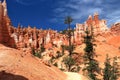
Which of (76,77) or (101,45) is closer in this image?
(76,77)

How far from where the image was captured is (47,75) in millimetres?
30375

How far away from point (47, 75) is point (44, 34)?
423 feet

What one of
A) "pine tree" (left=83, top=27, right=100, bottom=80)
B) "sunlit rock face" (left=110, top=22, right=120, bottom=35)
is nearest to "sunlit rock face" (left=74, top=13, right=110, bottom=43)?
"sunlit rock face" (left=110, top=22, right=120, bottom=35)

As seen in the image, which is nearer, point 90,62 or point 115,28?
point 90,62

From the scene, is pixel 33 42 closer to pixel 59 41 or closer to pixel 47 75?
pixel 59 41

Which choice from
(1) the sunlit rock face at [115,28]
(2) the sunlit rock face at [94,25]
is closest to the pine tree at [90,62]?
(1) the sunlit rock face at [115,28]

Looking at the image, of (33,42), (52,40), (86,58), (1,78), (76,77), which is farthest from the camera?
(33,42)

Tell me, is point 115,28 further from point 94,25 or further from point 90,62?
point 90,62

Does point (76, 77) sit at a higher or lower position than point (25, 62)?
lower

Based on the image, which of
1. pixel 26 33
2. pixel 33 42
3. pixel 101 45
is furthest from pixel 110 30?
pixel 26 33

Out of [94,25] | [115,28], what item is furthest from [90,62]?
[94,25]

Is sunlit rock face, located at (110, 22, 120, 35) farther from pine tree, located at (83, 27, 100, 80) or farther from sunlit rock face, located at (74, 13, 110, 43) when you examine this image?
pine tree, located at (83, 27, 100, 80)

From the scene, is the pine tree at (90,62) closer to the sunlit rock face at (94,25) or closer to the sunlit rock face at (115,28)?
the sunlit rock face at (115,28)

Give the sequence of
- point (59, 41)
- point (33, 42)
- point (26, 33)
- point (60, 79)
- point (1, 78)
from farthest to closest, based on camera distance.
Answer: point (26, 33), point (33, 42), point (59, 41), point (60, 79), point (1, 78)
